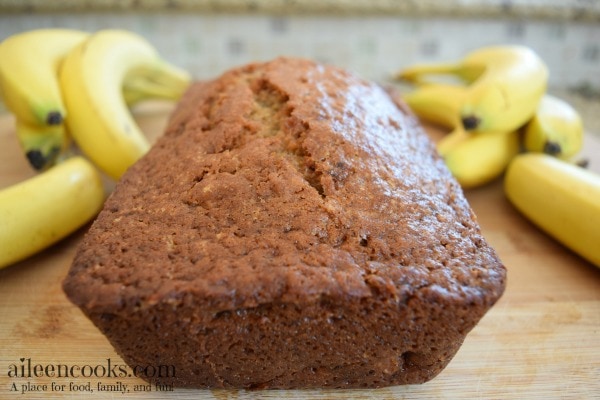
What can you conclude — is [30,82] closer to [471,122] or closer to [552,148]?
[471,122]

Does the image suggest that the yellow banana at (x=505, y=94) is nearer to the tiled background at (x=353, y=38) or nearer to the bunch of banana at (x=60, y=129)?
the tiled background at (x=353, y=38)

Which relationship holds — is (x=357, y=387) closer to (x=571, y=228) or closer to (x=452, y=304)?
(x=452, y=304)

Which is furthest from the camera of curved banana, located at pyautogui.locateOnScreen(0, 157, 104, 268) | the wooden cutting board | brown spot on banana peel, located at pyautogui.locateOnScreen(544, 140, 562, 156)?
brown spot on banana peel, located at pyautogui.locateOnScreen(544, 140, 562, 156)

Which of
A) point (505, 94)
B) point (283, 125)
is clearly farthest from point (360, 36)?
point (283, 125)

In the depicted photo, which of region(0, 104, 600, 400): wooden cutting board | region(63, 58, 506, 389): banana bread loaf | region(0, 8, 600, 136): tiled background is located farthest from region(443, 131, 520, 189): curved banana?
region(0, 8, 600, 136): tiled background

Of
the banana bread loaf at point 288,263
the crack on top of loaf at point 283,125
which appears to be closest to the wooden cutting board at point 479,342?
the banana bread loaf at point 288,263

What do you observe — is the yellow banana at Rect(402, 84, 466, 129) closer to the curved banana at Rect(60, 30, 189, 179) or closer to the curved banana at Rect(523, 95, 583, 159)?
the curved banana at Rect(523, 95, 583, 159)
